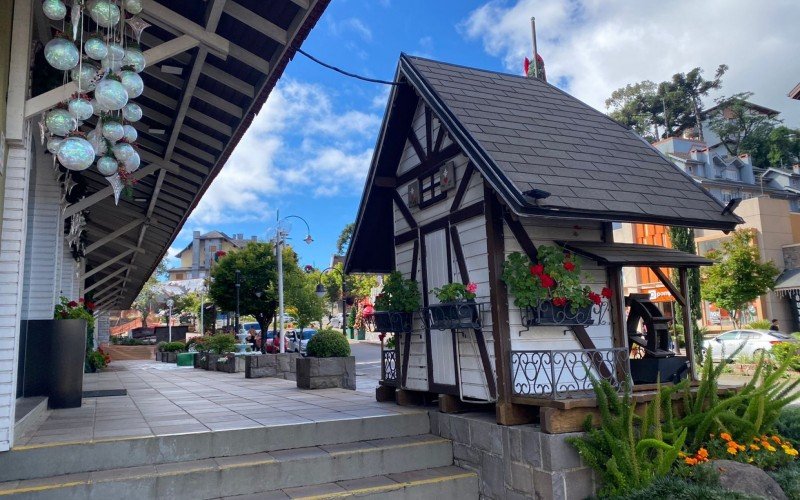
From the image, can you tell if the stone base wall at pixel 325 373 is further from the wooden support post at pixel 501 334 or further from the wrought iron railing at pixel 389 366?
the wooden support post at pixel 501 334

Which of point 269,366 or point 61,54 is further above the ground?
point 61,54

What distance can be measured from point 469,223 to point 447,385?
5.87 feet

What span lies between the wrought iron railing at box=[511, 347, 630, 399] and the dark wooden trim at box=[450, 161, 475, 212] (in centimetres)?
180

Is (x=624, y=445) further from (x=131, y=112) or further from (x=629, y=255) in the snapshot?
(x=131, y=112)

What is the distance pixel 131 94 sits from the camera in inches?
180

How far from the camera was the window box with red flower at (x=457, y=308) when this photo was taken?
5.53 meters

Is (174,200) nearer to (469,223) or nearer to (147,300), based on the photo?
(469,223)

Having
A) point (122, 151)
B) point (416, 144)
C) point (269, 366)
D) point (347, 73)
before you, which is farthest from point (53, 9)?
point (269, 366)

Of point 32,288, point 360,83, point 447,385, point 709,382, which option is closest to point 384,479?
point 447,385

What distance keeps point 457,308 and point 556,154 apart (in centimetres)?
194

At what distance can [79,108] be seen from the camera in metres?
4.26

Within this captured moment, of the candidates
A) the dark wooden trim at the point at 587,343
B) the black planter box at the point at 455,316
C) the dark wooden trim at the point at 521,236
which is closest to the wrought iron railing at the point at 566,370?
the dark wooden trim at the point at 587,343

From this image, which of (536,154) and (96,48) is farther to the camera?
(536,154)

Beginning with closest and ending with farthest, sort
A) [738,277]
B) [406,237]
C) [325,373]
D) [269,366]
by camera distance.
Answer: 1. [406,237]
2. [325,373]
3. [269,366]
4. [738,277]
